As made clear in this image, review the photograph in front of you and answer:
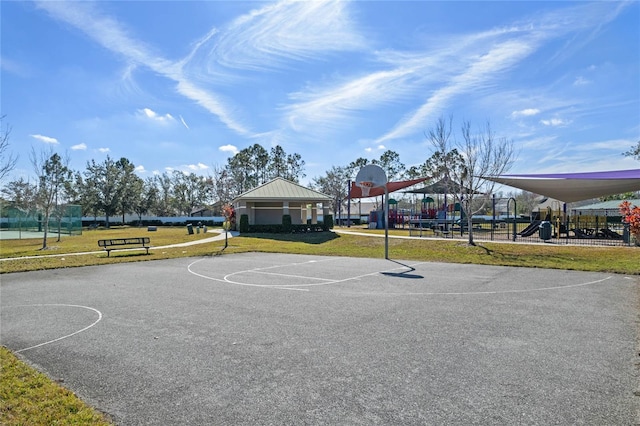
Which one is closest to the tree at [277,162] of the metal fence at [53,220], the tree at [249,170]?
the tree at [249,170]

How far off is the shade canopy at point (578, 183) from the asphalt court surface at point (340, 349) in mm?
11713

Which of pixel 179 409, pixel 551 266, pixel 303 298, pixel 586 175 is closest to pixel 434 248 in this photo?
pixel 551 266

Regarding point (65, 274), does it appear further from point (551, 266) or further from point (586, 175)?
point (586, 175)

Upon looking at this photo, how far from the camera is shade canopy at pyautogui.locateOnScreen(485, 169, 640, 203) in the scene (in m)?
19.7

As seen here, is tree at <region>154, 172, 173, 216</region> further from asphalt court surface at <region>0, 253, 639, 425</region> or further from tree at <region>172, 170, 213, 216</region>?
asphalt court surface at <region>0, 253, 639, 425</region>

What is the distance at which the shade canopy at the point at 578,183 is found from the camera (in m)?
19.7

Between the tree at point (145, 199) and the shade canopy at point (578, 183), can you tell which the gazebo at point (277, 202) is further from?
the tree at point (145, 199)

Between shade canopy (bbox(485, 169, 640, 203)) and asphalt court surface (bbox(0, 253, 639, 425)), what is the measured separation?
1171cm

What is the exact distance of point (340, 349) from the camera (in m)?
5.29

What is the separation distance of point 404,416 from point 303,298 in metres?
5.26

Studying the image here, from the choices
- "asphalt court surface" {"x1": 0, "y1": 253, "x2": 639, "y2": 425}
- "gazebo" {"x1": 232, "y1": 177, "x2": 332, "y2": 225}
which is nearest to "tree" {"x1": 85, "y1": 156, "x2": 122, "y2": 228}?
"gazebo" {"x1": 232, "y1": 177, "x2": 332, "y2": 225}

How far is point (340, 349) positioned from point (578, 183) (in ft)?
67.8

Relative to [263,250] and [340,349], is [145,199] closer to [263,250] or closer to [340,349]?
[263,250]

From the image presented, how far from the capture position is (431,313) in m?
7.16
